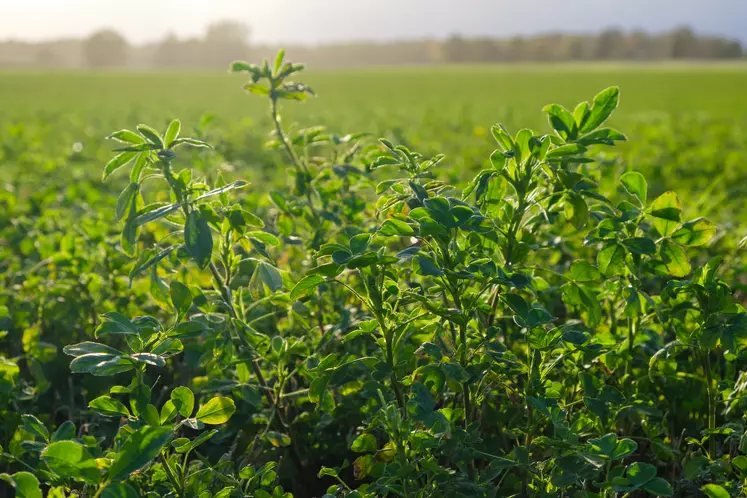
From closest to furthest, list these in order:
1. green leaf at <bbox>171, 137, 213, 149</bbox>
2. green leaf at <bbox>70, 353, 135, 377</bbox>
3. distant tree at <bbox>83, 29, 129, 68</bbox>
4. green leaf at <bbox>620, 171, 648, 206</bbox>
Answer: green leaf at <bbox>70, 353, 135, 377</bbox>
green leaf at <bbox>171, 137, 213, 149</bbox>
green leaf at <bbox>620, 171, 648, 206</bbox>
distant tree at <bbox>83, 29, 129, 68</bbox>

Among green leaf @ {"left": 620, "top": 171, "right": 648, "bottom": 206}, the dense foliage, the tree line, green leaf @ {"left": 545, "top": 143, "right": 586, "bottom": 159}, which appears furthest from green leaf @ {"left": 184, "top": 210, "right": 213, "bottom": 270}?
the tree line

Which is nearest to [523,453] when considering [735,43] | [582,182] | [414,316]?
[414,316]

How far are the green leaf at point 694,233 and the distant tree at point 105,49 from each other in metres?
133

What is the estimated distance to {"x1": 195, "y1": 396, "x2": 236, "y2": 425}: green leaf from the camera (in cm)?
151

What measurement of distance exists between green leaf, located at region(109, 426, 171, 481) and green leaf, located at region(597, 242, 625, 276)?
1.08 m

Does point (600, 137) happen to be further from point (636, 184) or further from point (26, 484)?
point (26, 484)

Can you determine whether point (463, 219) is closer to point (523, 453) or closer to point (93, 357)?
point (523, 453)

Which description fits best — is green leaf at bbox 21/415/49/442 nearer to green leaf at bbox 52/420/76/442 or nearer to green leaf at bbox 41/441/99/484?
green leaf at bbox 52/420/76/442

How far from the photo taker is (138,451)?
1196 mm

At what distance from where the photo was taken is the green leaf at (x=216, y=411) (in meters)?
1.51

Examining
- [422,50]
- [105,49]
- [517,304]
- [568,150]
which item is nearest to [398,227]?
[517,304]

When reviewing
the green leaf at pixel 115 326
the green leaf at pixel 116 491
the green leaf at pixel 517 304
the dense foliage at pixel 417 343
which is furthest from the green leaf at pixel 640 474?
the green leaf at pixel 115 326

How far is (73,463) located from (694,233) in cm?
148

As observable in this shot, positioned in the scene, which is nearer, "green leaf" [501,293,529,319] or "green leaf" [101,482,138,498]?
"green leaf" [101,482,138,498]
